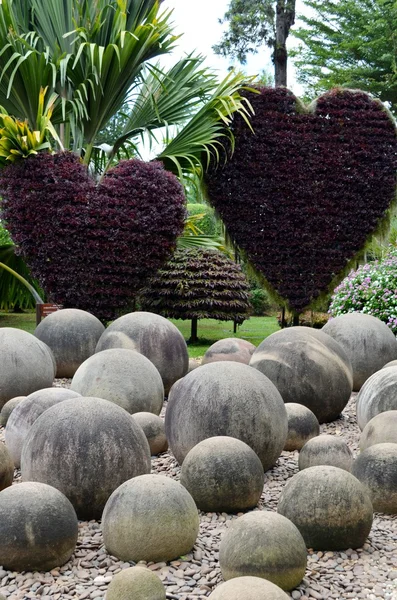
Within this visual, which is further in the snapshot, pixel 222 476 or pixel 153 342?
pixel 153 342

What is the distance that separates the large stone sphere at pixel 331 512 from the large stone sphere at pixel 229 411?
4.23 ft

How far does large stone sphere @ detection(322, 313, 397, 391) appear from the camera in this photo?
1002 cm

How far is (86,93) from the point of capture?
1423cm

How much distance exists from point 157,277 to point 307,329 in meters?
6.93

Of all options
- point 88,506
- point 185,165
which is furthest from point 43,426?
point 185,165

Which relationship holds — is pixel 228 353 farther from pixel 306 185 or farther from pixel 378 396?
pixel 306 185

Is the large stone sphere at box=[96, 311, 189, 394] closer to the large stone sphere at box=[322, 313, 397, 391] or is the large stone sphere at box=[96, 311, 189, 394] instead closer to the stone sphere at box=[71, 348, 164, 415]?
the stone sphere at box=[71, 348, 164, 415]

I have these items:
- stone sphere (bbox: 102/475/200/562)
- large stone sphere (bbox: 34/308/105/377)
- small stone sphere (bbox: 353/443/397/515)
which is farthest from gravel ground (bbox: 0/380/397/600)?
large stone sphere (bbox: 34/308/105/377)

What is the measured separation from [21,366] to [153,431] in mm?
2559

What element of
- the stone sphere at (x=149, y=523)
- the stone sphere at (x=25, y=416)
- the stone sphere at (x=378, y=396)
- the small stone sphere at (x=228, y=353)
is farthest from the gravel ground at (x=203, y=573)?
the small stone sphere at (x=228, y=353)

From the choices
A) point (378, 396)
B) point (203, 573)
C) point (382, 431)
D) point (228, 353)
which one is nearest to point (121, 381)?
point (378, 396)

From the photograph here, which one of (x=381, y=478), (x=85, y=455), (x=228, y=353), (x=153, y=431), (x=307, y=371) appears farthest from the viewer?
(x=228, y=353)

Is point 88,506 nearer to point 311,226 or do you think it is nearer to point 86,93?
point 86,93

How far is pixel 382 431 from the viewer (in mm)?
6180
